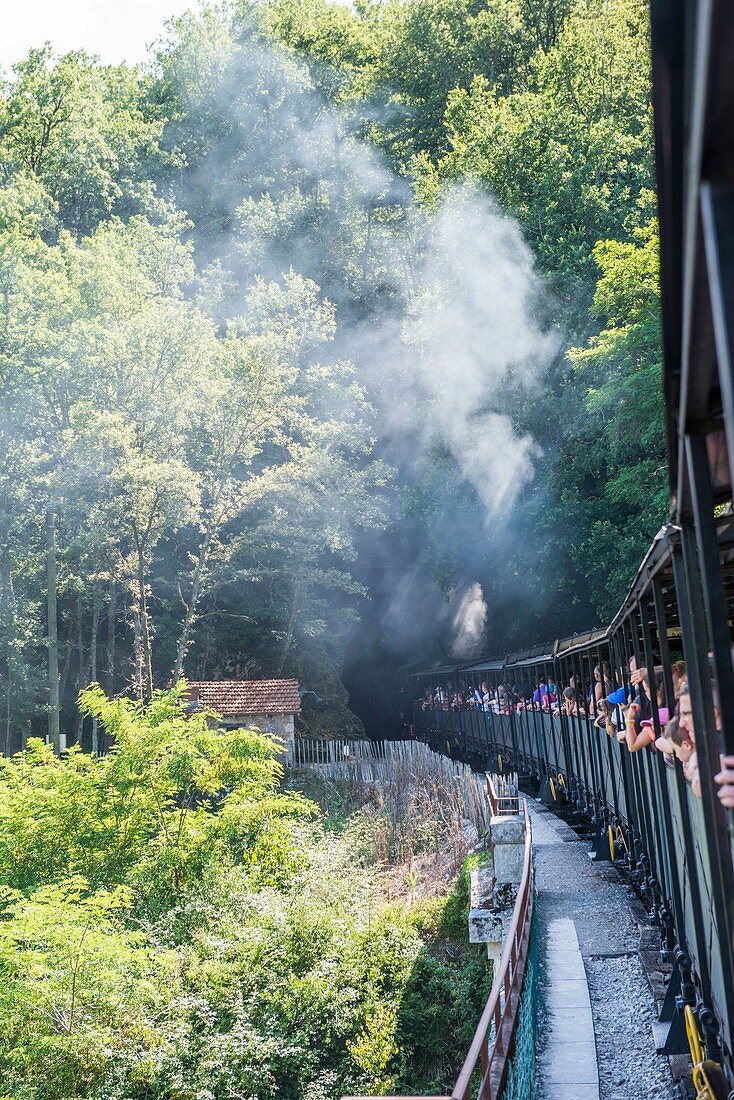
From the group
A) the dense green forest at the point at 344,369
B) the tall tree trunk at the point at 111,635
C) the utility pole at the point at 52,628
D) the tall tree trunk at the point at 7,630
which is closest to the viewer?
the dense green forest at the point at 344,369

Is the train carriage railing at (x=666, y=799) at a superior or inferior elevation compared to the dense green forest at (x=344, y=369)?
inferior

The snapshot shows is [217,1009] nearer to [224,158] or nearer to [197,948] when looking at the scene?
[197,948]

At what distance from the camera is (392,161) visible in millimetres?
57062

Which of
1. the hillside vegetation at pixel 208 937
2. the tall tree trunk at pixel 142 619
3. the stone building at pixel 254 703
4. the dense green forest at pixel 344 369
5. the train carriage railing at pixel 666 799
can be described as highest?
the dense green forest at pixel 344 369

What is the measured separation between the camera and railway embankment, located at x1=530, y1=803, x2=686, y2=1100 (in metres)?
6.36

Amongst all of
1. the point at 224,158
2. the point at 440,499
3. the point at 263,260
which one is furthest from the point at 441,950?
the point at 224,158

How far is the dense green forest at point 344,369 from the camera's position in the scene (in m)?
33.9

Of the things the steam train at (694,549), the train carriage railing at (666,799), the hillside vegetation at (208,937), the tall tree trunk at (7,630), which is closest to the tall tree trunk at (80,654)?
the tall tree trunk at (7,630)

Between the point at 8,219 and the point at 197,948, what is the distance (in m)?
36.2

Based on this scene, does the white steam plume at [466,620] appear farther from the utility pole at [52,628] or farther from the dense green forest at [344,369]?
the utility pole at [52,628]

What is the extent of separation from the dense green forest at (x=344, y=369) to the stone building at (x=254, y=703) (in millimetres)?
2429

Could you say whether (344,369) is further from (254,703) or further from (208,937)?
(208,937)

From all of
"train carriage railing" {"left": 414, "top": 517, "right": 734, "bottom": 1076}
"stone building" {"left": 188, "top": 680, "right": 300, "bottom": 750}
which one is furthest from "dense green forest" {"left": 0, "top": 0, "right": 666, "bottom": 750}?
"train carriage railing" {"left": 414, "top": 517, "right": 734, "bottom": 1076}

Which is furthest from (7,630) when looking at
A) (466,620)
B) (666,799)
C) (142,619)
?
(666,799)
